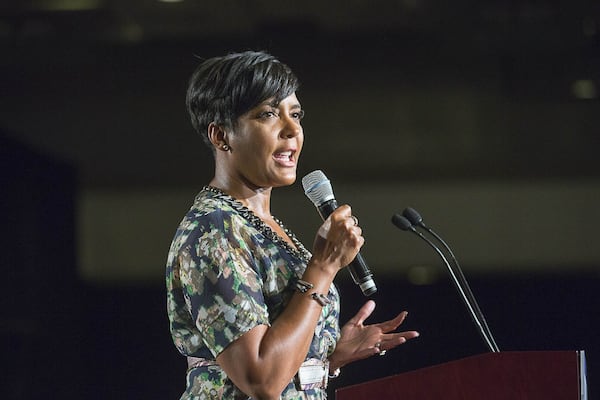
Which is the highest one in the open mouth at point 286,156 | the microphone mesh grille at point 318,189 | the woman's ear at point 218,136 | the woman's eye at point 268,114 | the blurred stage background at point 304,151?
the blurred stage background at point 304,151

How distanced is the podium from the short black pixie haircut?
0.53 meters

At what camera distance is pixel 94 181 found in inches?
141

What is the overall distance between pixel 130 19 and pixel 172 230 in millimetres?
785

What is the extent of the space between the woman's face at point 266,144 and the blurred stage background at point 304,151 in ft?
5.58

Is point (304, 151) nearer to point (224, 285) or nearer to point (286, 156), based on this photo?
point (286, 156)

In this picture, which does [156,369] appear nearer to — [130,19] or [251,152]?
[130,19]

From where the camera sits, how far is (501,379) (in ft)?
4.97

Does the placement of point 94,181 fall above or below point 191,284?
above

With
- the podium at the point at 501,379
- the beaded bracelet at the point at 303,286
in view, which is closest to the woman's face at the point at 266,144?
the beaded bracelet at the point at 303,286

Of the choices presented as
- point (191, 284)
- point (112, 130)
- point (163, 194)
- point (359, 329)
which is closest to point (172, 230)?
point (163, 194)

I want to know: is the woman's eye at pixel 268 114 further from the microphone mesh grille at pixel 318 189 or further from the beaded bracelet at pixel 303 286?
the beaded bracelet at pixel 303 286

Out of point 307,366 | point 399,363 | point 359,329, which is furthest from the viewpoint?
point 399,363

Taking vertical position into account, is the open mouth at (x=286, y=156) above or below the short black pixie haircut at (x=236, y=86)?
below

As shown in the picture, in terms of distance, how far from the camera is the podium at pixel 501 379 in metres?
1.48
